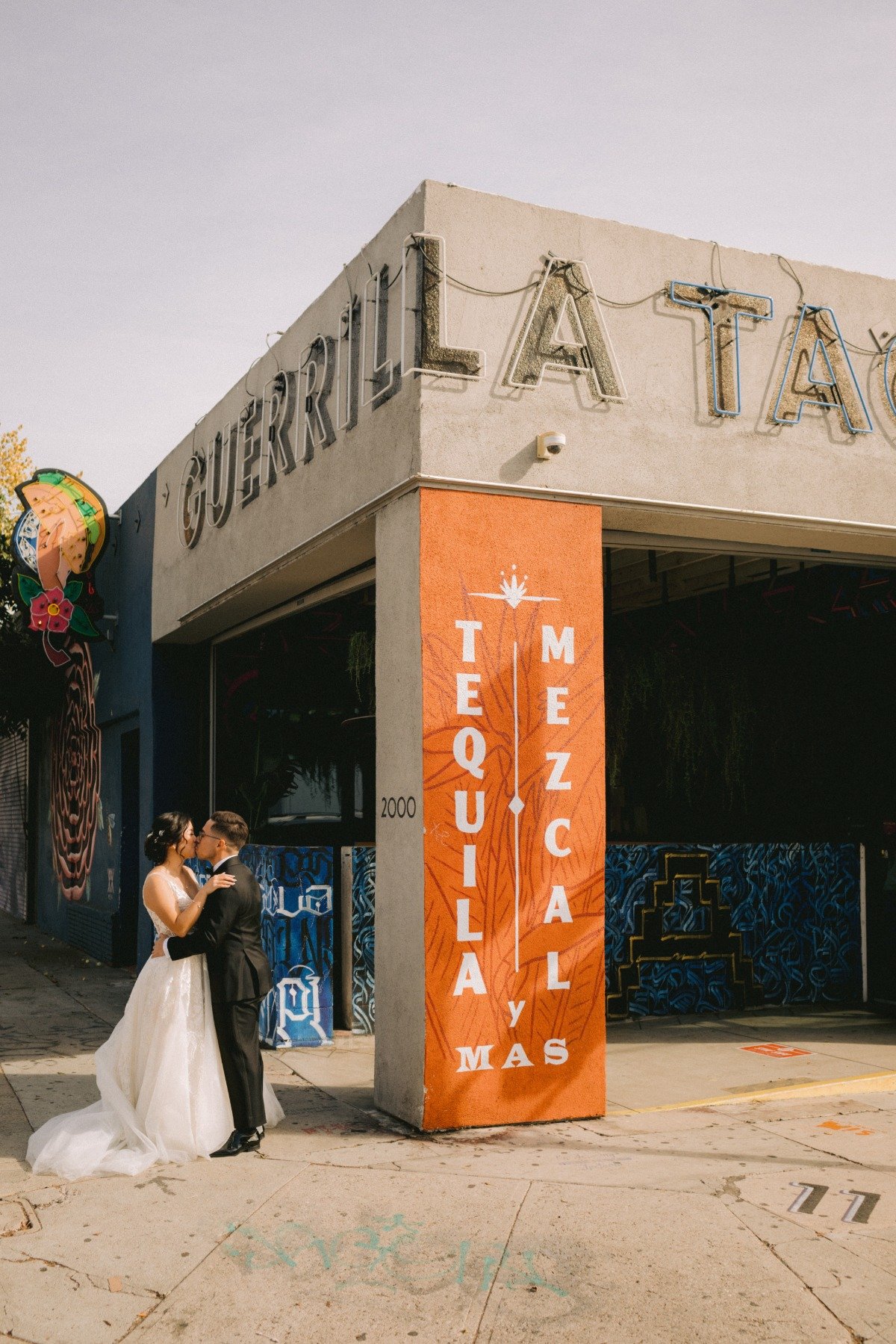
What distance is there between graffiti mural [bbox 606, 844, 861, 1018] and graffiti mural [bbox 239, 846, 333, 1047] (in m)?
2.28

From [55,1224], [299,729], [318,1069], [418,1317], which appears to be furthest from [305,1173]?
[299,729]

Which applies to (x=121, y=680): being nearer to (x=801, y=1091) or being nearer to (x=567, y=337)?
(x=567, y=337)

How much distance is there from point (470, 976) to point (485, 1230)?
5.60 feet

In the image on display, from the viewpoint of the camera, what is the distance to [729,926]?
10.2 meters

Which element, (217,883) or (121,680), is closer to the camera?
Result: (217,883)

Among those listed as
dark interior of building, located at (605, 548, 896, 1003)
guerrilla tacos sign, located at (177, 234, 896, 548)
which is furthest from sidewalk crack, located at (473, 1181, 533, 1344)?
dark interior of building, located at (605, 548, 896, 1003)

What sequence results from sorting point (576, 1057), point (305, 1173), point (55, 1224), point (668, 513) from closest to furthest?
point (55, 1224), point (305, 1173), point (576, 1057), point (668, 513)

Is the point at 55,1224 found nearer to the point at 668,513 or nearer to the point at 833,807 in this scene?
the point at 668,513

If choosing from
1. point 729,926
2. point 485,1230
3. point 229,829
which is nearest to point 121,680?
point 729,926

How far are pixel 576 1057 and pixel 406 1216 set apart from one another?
1.89 m

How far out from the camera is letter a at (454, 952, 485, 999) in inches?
256

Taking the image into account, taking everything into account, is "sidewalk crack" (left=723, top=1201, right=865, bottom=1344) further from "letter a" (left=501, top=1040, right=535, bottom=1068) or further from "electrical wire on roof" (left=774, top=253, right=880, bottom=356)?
"electrical wire on roof" (left=774, top=253, right=880, bottom=356)

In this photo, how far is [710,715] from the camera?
11.9 m

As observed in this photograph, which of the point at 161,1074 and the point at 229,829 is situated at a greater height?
the point at 229,829
